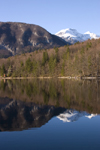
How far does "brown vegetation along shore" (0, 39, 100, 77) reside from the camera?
9550 centimetres

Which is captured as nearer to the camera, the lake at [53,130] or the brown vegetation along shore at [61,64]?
the lake at [53,130]

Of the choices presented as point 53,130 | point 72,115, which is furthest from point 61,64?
point 53,130

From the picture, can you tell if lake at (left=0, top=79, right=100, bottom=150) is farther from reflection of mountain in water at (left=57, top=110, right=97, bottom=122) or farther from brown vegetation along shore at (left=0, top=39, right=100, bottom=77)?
brown vegetation along shore at (left=0, top=39, right=100, bottom=77)

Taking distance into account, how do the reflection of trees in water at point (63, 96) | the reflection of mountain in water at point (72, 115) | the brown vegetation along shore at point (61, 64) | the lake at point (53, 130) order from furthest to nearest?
1. the brown vegetation along shore at point (61, 64)
2. the reflection of trees in water at point (63, 96)
3. the reflection of mountain in water at point (72, 115)
4. the lake at point (53, 130)

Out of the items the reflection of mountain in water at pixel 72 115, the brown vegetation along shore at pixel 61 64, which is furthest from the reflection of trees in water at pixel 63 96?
the brown vegetation along shore at pixel 61 64

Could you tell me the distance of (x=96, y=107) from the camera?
1750 cm

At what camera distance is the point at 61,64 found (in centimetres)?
11700

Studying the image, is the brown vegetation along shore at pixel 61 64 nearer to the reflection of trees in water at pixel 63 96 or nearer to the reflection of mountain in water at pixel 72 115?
the reflection of trees in water at pixel 63 96

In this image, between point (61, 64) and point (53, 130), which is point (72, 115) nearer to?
point (53, 130)

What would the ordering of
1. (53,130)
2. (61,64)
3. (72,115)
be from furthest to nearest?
(61,64), (72,115), (53,130)

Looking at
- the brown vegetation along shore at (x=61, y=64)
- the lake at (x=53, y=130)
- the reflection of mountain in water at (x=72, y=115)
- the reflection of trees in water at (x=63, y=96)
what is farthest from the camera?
the brown vegetation along shore at (x=61, y=64)

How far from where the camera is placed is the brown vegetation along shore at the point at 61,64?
313ft

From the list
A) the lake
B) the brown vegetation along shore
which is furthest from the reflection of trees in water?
the brown vegetation along shore

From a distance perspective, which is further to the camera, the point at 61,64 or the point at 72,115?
the point at 61,64
